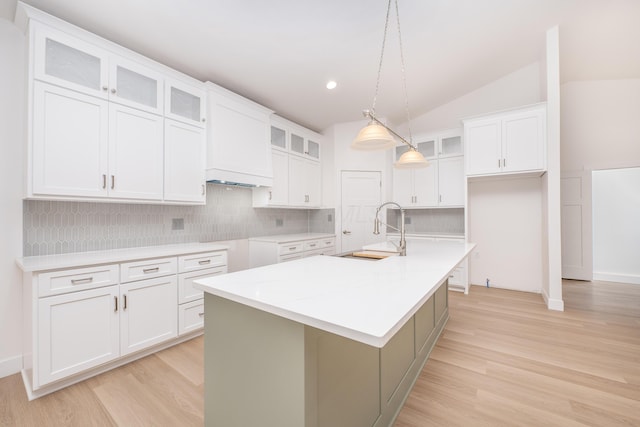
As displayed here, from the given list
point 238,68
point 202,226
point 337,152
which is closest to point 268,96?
point 238,68

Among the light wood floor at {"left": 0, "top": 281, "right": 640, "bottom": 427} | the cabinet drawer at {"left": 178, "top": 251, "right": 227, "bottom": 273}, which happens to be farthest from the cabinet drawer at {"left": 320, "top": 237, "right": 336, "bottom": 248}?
the light wood floor at {"left": 0, "top": 281, "right": 640, "bottom": 427}

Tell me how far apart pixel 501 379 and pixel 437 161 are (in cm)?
342

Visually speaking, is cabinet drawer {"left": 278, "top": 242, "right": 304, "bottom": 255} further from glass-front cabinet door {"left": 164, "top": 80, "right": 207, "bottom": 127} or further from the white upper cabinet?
glass-front cabinet door {"left": 164, "top": 80, "right": 207, "bottom": 127}

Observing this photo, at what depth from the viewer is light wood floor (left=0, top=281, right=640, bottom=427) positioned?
1.63 m

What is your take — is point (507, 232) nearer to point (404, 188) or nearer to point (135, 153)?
point (404, 188)

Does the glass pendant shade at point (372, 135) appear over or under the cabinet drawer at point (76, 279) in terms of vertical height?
over

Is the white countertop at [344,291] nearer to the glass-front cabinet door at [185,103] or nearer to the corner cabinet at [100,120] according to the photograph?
the corner cabinet at [100,120]

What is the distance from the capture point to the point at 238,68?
9.93 feet

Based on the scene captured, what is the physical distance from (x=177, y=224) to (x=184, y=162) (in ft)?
2.43

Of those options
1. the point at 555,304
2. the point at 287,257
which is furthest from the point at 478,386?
the point at 287,257

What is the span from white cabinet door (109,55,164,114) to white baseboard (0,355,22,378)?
2.17 metres

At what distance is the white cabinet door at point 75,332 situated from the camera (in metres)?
1.76

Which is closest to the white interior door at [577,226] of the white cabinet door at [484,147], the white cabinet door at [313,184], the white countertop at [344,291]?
the white cabinet door at [484,147]

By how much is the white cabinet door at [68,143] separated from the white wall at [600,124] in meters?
6.70
